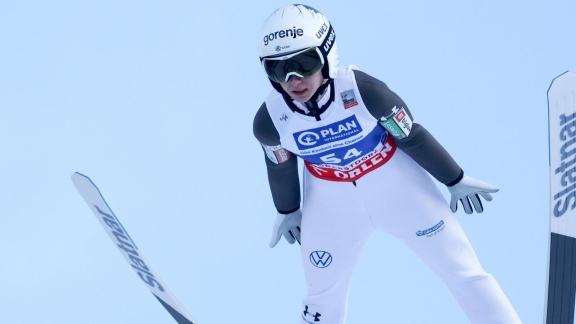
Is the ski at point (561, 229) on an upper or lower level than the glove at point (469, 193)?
lower

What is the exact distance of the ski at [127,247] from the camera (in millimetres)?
7090

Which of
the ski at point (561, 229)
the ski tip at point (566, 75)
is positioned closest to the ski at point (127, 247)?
the ski at point (561, 229)

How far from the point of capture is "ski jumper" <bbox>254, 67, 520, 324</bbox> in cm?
652

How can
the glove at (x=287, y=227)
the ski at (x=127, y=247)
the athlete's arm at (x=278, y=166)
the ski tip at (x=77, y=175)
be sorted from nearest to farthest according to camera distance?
the athlete's arm at (x=278, y=166), the ski tip at (x=77, y=175), the ski at (x=127, y=247), the glove at (x=287, y=227)

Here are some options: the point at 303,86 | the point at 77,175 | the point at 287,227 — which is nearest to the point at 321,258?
the point at 287,227

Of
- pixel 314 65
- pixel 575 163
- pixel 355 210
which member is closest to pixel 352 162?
pixel 355 210

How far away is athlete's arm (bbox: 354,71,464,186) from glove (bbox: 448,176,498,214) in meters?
0.04

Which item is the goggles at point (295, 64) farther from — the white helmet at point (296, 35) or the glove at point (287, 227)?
the glove at point (287, 227)

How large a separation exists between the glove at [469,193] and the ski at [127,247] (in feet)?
6.00

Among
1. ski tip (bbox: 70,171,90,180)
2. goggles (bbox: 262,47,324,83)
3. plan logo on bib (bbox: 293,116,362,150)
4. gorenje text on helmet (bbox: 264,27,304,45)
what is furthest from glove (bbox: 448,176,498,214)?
ski tip (bbox: 70,171,90,180)

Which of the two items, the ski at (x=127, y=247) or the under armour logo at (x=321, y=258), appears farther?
the ski at (x=127, y=247)

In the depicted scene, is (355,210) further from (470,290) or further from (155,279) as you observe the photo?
(155,279)

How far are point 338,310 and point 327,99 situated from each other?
135 cm

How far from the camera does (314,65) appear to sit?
6270 mm
